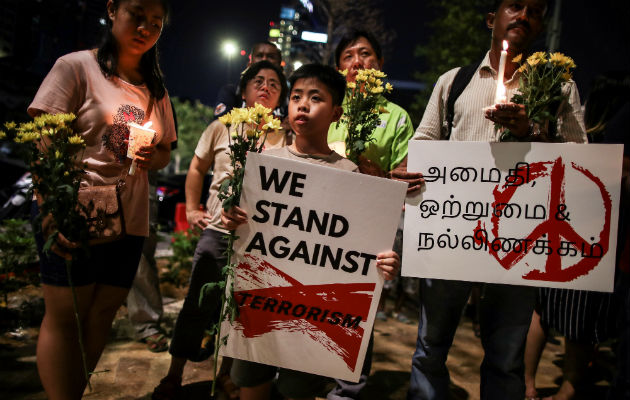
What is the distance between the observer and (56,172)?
64.3 inches

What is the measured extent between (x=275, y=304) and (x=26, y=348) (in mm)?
2464

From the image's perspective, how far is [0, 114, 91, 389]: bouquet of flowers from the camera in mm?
1611

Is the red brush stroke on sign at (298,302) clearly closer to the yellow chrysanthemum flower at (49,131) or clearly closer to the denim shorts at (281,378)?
the denim shorts at (281,378)

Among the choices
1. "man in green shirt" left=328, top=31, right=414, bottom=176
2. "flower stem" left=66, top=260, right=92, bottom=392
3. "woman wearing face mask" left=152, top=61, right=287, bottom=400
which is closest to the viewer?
"flower stem" left=66, top=260, right=92, bottom=392

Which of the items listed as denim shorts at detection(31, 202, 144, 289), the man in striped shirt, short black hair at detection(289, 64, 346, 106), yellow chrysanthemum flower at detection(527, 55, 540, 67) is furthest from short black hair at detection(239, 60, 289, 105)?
yellow chrysanthemum flower at detection(527, 55, 540, 67)

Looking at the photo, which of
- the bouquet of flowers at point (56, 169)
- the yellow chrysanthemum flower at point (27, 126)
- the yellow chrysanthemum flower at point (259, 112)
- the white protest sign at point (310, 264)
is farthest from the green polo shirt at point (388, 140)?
the yellow chrysanthemum flower at point (27, 126)

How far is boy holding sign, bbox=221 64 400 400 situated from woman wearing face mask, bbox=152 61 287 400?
38 centimetres

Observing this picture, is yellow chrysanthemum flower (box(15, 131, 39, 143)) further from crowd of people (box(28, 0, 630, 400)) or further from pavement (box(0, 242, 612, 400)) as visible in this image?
pavement (box(0, 242, 612, 400))

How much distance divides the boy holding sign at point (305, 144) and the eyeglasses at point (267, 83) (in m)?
0.66

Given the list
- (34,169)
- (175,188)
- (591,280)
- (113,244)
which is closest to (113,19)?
(34,169)

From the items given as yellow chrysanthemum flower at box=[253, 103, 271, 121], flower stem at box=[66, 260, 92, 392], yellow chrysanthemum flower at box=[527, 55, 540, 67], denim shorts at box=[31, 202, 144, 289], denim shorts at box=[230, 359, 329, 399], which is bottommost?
Result: denim shorts at box=[230, 359, 329, 399]

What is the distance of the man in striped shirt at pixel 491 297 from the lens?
2.06 meters

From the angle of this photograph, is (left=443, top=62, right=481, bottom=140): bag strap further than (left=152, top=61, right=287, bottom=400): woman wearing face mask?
No

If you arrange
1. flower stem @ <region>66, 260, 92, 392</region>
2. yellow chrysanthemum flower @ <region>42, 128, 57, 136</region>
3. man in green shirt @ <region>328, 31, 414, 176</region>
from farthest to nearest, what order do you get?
man in green shirt @ <region>328, 31, 414, 176</region>
flower stem @ <region>66, 260, 92, 392</region>
yellow chrysanthemum flower @ <region>42, 128, 57, 136</region>
